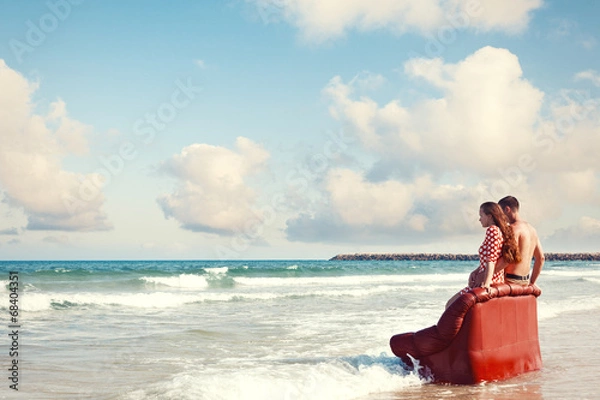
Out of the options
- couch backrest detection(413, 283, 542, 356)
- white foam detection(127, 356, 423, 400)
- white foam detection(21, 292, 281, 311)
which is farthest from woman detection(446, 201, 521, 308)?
white foam detection(21, 292, 281, 311)

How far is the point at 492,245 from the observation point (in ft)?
20.9

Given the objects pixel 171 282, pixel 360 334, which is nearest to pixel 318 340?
pixel 360 334

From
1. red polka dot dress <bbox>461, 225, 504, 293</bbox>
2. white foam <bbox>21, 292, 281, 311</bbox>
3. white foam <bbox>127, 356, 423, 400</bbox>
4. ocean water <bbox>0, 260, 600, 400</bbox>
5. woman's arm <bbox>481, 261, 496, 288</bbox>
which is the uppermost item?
red polka dot dress <bbox>461, 225, 504, 293</bbox>

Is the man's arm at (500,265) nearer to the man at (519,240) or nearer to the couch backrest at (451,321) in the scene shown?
the man at (519,240)

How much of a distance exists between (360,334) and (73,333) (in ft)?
17.0

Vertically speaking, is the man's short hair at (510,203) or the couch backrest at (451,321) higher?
the man's short hair at (510,203)

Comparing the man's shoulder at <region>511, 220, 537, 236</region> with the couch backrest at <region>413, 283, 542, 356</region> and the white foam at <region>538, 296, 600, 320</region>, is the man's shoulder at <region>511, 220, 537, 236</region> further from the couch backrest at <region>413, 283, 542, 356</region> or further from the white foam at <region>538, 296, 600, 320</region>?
the white foam at <region>538, 296, 600, 320</region>

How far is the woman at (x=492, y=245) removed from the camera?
6.35 metres

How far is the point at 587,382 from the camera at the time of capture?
6422 millimetres

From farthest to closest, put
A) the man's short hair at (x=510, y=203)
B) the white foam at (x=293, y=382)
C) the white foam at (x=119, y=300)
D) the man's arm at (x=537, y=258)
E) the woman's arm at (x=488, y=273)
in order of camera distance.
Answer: the white foam at (x=119, y=300) → the man's arm at (x=537, y=258) → the man's short hair at (x=510, y=203) → the woman's arm at (x=488, y=273) → the white foam at (x=293, y=382)

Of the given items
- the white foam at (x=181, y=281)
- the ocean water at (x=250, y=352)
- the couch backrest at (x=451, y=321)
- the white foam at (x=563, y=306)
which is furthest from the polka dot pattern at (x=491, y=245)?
the white foam at (x=181, y=281)

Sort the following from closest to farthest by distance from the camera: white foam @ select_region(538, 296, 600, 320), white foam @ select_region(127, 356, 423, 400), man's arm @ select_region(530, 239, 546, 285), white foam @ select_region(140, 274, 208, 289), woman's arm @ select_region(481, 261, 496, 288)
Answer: white foam @ select_region(127, 356, 423, 400)
woman's arm @ select_region(481, 261, 496, 288)
man's arm @ select_region(530, 239, 546, 285)
white foam @ select_region(538, 296, 600, 320)
white foam @ select_region(140, 274, 208, 289)

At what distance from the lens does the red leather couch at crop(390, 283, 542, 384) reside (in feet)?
20.1

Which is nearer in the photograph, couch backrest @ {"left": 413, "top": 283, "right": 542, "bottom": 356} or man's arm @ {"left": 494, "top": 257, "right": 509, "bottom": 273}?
couch backrest @ {"left": 413, "top": 283, "right": 542, "bottom": 356}
